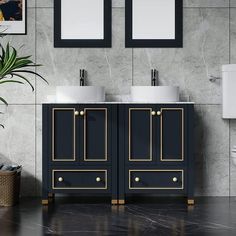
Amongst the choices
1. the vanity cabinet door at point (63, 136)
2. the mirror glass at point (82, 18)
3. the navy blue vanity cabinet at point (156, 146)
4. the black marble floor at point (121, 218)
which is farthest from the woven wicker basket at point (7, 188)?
the mirror glass at point (82, 18)

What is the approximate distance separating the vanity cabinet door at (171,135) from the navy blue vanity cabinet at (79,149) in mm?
405

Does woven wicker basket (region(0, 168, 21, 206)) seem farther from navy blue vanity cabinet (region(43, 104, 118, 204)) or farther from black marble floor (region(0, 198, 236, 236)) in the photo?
navy blue vanity cabinet (region(43, 104, 118, 204))

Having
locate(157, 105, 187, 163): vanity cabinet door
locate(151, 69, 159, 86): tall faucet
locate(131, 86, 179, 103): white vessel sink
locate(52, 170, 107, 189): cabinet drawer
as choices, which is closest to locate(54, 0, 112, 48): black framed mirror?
locate(151, 69, 159, 86): tall faucet

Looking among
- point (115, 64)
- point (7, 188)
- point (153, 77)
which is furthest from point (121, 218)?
point (115, 64)

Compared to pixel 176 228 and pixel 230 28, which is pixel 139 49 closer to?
pixel 230 28

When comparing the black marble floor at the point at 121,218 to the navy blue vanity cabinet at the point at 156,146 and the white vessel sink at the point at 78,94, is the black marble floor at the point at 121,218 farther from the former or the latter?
the white vessel sink at the point at 78,94

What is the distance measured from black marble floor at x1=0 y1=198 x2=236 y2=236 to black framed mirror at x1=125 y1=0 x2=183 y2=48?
1602 millimetres

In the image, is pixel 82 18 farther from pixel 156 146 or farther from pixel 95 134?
pixel 156 146

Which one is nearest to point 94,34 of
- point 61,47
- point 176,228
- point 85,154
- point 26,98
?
point 61,47

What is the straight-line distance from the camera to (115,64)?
496 centimetres

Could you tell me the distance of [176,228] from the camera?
363cm

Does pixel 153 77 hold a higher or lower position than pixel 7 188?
higher

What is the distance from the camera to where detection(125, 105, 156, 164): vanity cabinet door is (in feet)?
14.7

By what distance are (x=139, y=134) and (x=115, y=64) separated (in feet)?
2.74
